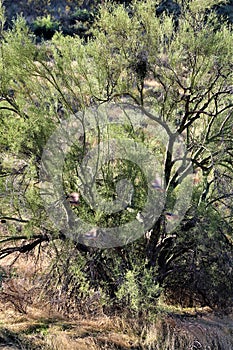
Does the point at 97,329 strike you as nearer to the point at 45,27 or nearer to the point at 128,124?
the point at 128,124

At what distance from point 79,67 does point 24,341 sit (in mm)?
3908

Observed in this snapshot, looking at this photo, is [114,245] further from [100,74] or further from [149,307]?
[100,74]

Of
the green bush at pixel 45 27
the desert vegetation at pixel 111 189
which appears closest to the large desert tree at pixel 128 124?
the desert vegetation at pixel 111 189

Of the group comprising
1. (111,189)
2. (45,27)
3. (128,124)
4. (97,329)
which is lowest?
(97,329)

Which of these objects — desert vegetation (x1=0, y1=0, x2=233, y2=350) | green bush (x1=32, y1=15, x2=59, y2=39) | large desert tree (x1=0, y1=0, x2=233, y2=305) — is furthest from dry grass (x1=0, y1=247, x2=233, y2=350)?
green bush (x1=32, y1=15, x2=59, y2=39)

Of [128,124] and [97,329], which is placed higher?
[128,124]

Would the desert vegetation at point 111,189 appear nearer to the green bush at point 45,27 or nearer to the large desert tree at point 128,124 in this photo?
the large desert tree at point 128,124

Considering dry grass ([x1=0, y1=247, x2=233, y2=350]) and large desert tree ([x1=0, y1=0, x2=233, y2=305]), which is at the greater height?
large desert tree ([x1=0, y1=0, x2=233, y2=305])

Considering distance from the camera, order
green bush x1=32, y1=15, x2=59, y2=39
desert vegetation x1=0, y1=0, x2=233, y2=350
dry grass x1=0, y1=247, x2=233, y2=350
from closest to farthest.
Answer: dry grass x1=0, y1=247, x2=233, y2=350 < desert vegetation x1=0, y1=0, x2=233, y2=350 < green bush x1=32, y1=15, x2=59, y2=39

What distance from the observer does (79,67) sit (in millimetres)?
6543

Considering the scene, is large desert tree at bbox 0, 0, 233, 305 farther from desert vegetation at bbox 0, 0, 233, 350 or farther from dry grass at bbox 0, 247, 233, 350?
dry grass at bbox 0, 247, 233, 350

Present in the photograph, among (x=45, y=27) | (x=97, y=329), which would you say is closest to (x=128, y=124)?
(x=97, y=329)

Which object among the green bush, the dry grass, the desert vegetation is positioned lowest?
the dry grass

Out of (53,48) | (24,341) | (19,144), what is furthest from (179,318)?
(53,48)
